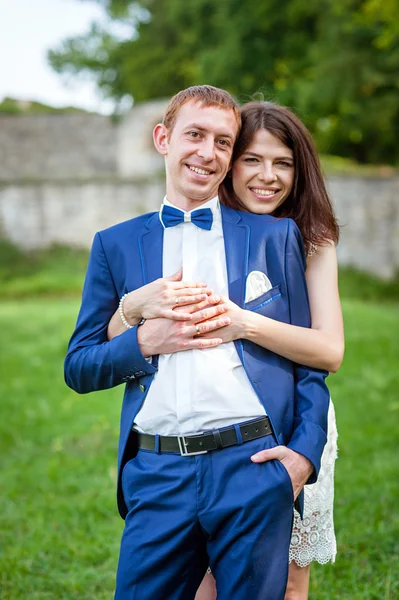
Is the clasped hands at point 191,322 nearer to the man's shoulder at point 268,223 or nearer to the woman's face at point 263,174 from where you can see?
the man's shoulder at point 268,223

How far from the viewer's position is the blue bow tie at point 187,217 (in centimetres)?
249

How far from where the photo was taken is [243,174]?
2807 mm

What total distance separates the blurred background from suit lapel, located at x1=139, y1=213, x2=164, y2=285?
123 centimetres

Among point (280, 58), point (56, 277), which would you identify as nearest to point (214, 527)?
point (56, 277)

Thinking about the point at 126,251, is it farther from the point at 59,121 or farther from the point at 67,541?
the point at 59,121

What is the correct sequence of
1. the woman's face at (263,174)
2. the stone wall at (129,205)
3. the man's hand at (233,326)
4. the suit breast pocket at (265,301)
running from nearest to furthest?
1. the man's hand at (233,326)
2. the suit breast pocket at (265,301)
3. the woman's face at (263,174)
4. the stone wall at (129,205)

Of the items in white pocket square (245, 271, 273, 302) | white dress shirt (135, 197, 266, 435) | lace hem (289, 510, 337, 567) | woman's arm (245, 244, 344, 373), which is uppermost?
white pocket square (245, 271, 273, 302)

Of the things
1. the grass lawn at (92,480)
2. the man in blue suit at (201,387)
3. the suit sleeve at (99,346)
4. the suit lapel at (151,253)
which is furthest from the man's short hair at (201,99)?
the grass lawn at (92,480)

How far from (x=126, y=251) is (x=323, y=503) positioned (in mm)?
1239

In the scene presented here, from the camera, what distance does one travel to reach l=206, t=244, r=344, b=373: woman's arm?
2.38m

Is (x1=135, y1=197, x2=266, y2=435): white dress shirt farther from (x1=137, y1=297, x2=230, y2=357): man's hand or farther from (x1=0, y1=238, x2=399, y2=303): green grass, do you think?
(x1=0, y1=238, x2=399, y2=303): green grass

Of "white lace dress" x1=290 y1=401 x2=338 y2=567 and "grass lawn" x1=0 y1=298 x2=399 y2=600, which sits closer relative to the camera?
"white lace dress" x1=290 y1=401 x2=338 y2=567

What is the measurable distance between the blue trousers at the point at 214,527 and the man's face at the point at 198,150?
33.1 inches

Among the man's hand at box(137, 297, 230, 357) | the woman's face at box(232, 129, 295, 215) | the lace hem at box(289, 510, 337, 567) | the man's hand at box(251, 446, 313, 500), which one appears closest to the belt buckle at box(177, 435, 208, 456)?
the man's hand at box(251, 446, 313, 500)
